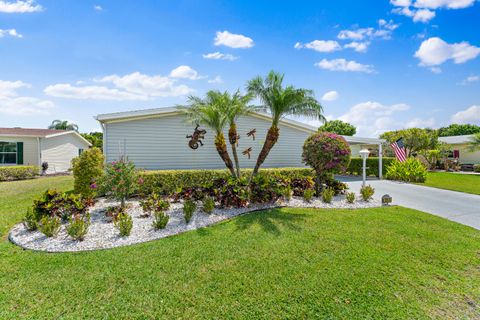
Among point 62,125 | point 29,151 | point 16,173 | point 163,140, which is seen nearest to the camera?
point 163,140

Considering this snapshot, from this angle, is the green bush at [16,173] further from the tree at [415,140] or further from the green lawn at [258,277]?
the tree at [415,140]

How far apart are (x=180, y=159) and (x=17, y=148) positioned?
1516 centimetres

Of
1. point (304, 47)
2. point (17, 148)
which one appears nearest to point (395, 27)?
point (304, 47)

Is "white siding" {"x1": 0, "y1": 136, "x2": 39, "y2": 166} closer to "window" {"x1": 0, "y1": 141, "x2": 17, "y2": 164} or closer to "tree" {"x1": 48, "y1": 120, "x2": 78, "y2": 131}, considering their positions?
"window" {"x1": 0, "y1": 141, "x2": 17, "y2": 164}

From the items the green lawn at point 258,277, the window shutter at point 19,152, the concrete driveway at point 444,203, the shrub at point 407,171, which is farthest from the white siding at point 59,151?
the shrub at point 407,171

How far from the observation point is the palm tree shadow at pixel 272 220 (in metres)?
5.71

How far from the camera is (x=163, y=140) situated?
11281 mm

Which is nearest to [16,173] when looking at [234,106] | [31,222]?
[31,222]

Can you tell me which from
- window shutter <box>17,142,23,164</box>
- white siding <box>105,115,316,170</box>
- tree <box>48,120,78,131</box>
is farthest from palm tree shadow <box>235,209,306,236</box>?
tree <box>48,120,78,131</box>

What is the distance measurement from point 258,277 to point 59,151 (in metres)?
23.6

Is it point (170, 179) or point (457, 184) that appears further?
point (457, 184)

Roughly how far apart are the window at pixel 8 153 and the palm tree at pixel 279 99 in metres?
19.6

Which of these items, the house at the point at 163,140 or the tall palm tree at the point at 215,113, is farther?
the house at the point at 163,140

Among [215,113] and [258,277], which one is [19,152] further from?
[258,277]
